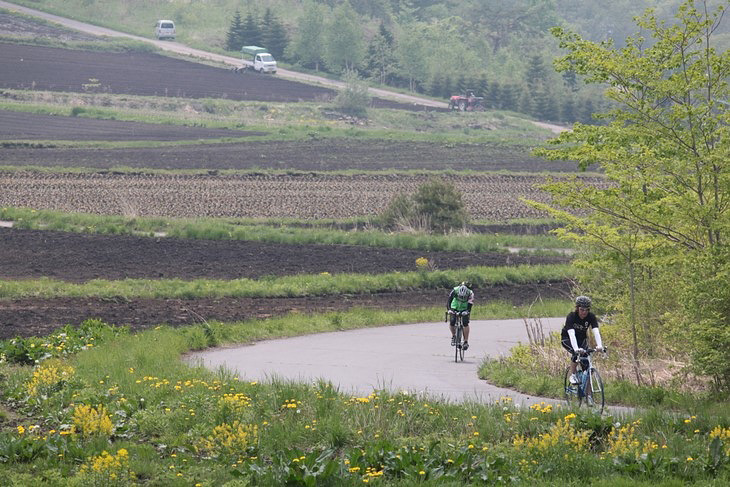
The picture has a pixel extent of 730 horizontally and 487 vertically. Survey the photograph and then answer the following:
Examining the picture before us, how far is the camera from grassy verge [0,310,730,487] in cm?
1260

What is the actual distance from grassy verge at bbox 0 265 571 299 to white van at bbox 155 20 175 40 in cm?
8945

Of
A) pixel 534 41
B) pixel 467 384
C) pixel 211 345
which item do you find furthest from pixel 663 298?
pixel 534 41

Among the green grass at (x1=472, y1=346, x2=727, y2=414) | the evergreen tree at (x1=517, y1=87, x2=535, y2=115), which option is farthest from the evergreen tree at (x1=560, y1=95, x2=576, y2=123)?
the green grass at (x1=472, y1=346, x2=727, y2=414)

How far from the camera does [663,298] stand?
2233cm

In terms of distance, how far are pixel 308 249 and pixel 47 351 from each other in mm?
19937

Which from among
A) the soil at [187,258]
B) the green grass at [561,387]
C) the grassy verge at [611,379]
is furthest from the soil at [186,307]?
the green grass at [561,387]

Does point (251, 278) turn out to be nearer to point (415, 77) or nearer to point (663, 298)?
point (663, 298)

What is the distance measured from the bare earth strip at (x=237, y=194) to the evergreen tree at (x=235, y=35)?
63.2 m

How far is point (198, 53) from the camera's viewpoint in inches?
4633

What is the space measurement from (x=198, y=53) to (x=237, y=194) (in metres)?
66.2

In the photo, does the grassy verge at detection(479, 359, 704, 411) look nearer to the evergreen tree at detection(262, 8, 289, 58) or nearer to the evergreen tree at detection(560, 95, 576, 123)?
the evergreen tree at detection(560, 95, 576, 123)

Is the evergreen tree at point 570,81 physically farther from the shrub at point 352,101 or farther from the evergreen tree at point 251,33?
the shrub at point 352,101

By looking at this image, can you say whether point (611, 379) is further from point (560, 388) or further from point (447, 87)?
point (447, 87)

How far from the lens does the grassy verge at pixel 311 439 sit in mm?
12602
